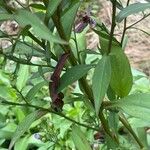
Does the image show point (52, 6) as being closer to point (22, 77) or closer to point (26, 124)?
point (26, 124)

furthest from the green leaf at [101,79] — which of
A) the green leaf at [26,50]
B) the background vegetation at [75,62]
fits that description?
→ the green leaf at [26,50]

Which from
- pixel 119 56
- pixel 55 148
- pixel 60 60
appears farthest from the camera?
pixel 55 148

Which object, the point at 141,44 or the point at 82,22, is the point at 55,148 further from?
the point at 141,44

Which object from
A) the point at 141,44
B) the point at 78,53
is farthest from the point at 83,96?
the point at 141,44

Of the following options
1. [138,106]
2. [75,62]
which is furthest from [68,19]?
[138,106]

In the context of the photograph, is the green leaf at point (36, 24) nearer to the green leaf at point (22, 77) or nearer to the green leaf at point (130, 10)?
the green leaf at point (130, 10)

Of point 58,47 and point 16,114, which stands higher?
point 58,47
